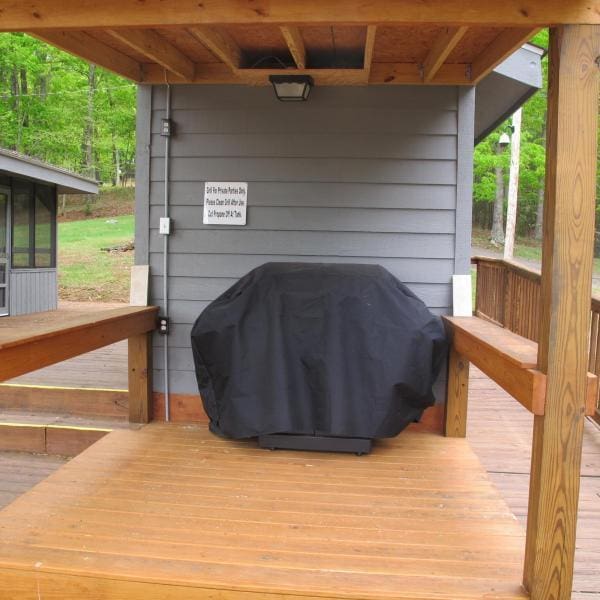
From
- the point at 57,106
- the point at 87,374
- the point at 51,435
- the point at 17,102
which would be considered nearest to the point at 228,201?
the point at 51,435

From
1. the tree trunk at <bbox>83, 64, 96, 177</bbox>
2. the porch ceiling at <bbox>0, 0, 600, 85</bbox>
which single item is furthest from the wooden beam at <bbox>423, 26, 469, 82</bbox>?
the tree trunk at <bbox>83, 64, 96, 177</bbox>

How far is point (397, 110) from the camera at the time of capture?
12.8ft

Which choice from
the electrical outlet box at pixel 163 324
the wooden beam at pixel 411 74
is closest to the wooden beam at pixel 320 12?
the wooden beam at pixel 411 74

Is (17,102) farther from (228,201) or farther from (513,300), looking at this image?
(228,201)

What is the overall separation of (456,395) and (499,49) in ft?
6.79

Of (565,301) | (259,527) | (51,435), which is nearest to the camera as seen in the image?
(565,301)

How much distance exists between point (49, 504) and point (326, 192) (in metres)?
2.44

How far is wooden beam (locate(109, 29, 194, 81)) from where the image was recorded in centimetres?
307

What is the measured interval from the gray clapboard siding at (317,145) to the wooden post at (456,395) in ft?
4.33

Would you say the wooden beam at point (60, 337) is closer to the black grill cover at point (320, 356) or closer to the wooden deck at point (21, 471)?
the black grill cover at point (320, 356)

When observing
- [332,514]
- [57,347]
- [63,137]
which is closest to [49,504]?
[57,347]

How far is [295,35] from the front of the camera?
301 centimetres

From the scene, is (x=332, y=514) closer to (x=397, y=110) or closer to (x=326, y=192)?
(x=326, y=192)

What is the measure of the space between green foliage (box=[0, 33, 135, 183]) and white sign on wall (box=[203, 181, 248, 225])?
50.3 feet
